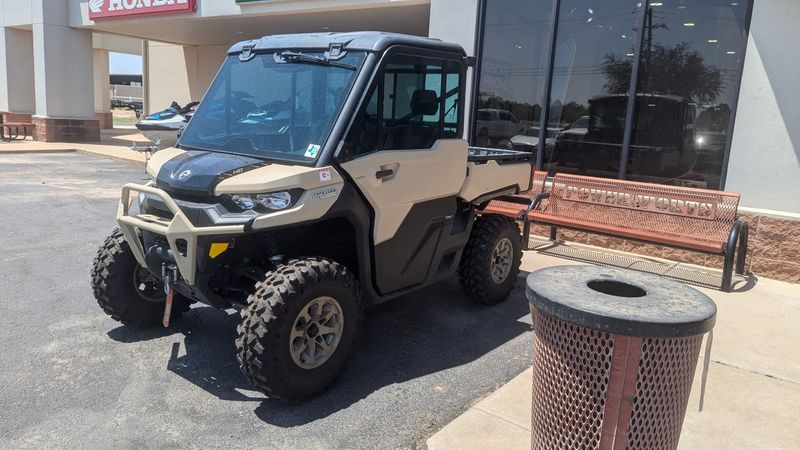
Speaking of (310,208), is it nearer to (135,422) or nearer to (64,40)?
(135,422)

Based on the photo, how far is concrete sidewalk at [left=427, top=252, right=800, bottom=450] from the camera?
3.25m

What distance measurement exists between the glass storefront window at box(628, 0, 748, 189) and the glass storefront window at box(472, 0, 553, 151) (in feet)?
4.85

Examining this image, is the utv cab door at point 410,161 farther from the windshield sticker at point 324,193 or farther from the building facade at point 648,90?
the building facade at point 648,90

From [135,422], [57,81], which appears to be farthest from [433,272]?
[57,81]

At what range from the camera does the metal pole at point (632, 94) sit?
7746 millimetres

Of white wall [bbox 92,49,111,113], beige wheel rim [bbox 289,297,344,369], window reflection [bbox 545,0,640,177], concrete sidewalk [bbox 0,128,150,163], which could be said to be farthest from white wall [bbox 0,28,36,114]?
beige wheel rim [bbox 289,297,344,369]

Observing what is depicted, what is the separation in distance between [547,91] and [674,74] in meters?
1.68

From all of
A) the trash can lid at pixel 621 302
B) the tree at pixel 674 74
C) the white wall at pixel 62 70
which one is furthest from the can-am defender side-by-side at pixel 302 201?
the white wall at pixel 62 70

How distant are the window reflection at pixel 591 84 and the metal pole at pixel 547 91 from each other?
6 cm

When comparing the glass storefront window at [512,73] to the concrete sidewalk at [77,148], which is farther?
the concrete sidewalk at [77,148]

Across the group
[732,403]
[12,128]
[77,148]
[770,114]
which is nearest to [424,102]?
[732,403]

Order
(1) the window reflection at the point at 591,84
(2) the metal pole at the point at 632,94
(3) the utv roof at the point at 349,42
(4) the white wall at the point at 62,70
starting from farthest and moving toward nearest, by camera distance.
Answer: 1. (4) the white wall at the point at 62,70
2. (1) the window reflection at the point at 591,84
3. (2) the metal pole at the point at 632,94
4. (3) the utv roof at the point at 349,42

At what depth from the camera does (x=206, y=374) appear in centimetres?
395

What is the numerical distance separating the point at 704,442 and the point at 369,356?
218cm
